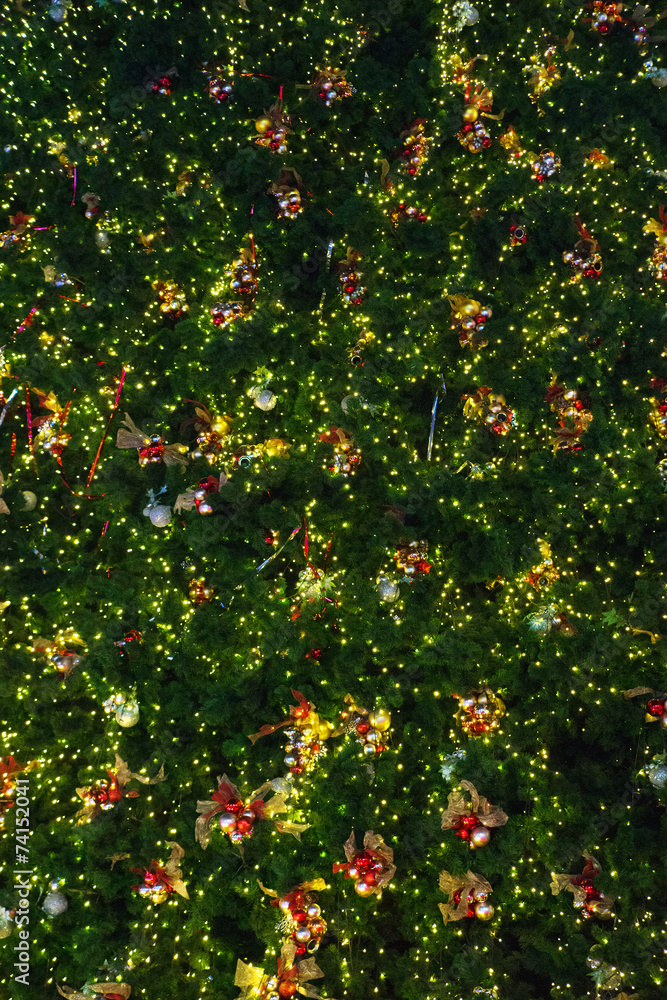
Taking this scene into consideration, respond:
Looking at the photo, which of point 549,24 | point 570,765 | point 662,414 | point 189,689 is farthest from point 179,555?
point 549,24

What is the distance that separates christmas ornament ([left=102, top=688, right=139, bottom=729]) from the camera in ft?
7.70

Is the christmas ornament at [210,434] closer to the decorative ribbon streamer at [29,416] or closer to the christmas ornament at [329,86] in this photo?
the decorative ribbon streamer at [29,416]

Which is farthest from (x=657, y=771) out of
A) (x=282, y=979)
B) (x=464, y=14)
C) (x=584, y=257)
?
(x=464, y=14)

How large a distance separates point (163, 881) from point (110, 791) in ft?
1.47

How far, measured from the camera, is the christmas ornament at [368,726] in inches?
87.7

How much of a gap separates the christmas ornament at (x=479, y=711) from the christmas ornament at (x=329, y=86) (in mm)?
3390

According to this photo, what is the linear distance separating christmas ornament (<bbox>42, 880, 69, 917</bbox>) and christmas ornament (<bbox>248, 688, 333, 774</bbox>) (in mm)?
1071

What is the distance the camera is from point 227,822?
6.69ft

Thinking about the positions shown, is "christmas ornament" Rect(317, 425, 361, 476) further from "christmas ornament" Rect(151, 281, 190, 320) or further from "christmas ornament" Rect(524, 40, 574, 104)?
"christmas ornament" Rect(524, 40, 574, 104)

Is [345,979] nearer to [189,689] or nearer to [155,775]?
[155,775]

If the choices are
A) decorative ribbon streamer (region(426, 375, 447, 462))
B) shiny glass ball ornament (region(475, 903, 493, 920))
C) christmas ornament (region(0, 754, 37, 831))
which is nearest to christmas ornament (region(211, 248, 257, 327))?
decorative ribbon streamer (region(426, 375, 447, 462))

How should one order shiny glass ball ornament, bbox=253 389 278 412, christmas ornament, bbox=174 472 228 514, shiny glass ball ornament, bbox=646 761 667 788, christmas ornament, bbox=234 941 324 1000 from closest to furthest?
christmas ornament, bbox=234 941 324 1000 → shiny glass ball ornament, bbox=646 761 667 788 → christmas ornament, bbox=174 472 228 514 → shiny glass ball ornament, bbox=253 389 278 412

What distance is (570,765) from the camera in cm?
260

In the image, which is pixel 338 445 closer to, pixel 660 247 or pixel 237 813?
pixel 237 813
